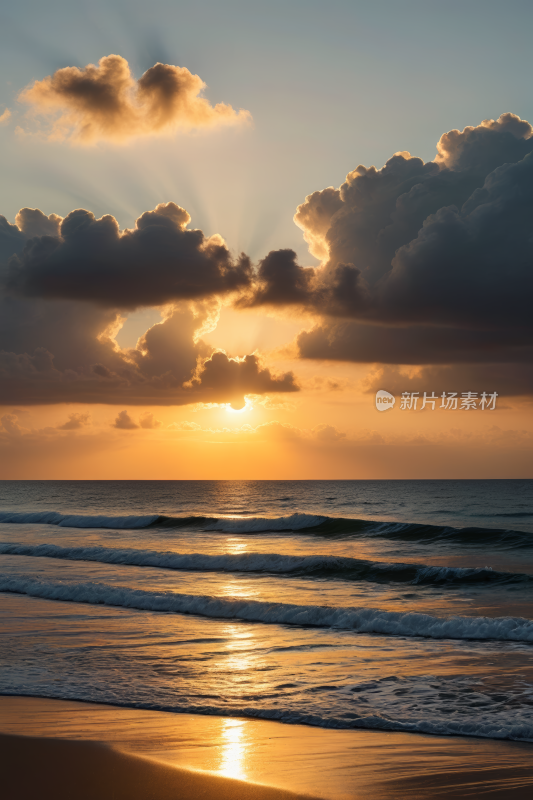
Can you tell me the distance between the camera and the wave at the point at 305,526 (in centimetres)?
3731

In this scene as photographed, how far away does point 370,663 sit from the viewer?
11.8 metres

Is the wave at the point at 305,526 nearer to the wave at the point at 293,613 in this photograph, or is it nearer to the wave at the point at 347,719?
the wave at the point at 293,613

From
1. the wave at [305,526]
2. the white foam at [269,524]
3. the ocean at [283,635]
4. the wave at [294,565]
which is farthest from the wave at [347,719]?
the white foam at [269,524]

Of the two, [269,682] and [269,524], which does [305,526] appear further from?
[269,682]

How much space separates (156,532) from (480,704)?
37787mm

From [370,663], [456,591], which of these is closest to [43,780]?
[370,663]

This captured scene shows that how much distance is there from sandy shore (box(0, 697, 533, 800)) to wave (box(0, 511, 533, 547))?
28.9m

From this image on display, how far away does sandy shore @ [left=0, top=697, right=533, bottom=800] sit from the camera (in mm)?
6172

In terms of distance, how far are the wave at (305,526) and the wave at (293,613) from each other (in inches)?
823

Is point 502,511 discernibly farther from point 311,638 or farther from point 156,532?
point 311,638

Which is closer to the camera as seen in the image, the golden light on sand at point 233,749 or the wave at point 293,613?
the golden light on sand at point 233,749

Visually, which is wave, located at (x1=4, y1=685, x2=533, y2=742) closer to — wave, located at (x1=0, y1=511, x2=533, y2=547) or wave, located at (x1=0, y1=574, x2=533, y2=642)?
wave, located at (x1=0, y1=574, x2=533, y2=642)

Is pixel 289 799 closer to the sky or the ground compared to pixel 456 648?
closer to the sky

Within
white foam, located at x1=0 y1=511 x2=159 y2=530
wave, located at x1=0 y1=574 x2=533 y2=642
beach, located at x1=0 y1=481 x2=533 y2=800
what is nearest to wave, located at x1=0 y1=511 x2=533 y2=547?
white foam, located at x1=0 y1=511 x2=159 y2=530
